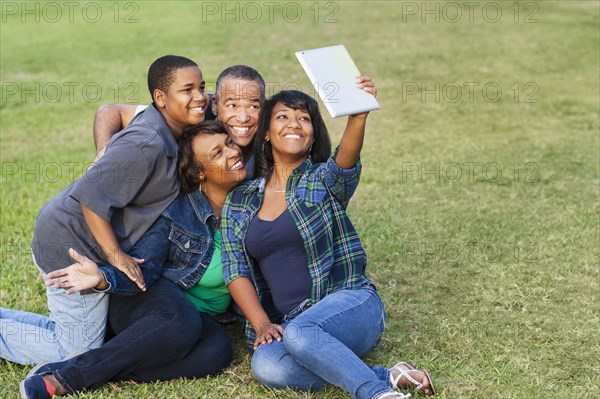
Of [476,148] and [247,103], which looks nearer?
[247,103]

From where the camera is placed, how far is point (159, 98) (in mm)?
A: 4375

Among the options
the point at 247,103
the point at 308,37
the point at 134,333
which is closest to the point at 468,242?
the point at 247,103

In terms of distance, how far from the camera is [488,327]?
4.68 meters

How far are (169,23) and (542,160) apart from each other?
9264 millimetres

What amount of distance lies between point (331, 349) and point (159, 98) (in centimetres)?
154

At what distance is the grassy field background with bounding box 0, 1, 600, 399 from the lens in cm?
445

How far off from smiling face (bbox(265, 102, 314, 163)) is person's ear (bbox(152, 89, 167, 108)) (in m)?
0.57

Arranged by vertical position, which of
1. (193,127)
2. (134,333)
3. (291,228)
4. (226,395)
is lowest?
(226,395)

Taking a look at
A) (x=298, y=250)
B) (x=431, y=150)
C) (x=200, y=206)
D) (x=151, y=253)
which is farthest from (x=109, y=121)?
(x=431, y=150)

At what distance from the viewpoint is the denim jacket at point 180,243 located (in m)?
4.13

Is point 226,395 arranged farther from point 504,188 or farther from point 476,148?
point 476,148

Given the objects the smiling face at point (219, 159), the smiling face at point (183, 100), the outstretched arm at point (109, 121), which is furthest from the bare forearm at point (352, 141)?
the outstretched arm at point (109, 121)

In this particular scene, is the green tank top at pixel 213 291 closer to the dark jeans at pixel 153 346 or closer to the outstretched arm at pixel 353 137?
the dark jeans at pixel 153 346

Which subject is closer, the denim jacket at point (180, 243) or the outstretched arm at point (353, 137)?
the outstretched arm at point (353, 137)
